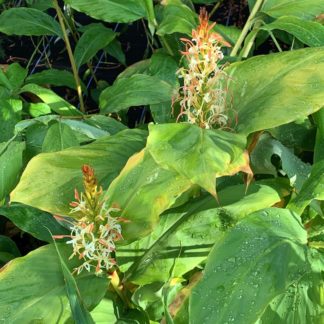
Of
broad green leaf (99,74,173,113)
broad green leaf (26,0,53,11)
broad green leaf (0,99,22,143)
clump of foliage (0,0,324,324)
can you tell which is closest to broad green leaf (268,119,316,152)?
clump of foliage (0,0,324,324)

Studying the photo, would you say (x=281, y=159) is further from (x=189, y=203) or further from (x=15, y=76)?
(x=15, y=76)

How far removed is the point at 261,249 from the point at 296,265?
51mm

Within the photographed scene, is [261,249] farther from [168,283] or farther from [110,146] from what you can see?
[110,146]

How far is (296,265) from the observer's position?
82 centimetres

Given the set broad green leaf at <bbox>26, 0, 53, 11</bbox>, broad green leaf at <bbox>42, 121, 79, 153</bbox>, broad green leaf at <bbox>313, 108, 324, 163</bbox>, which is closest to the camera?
broad green leaf at <bbox>313, 108, 324, 163</bbox>

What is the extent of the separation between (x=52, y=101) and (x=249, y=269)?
2.35 feet

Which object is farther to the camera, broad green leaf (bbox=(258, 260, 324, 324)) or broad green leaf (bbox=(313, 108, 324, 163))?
broad green leaf (bbox=(313, 108, 324, 163))

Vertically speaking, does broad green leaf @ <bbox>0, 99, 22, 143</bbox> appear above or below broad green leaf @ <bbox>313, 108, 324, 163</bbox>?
below

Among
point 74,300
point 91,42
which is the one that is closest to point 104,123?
point 91,42

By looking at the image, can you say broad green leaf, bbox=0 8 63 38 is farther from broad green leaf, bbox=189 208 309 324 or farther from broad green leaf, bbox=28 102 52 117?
Answer: broad green leaf, bbox=189 208 309 324

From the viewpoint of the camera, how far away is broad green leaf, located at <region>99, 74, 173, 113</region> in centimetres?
118

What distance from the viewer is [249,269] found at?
0.82 metres

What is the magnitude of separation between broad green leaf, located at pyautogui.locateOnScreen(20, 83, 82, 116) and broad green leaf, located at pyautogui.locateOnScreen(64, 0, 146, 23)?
0.64 feet

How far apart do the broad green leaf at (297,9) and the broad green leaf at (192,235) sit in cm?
42
